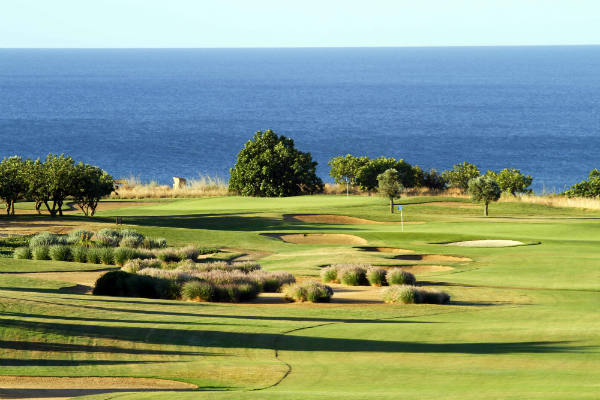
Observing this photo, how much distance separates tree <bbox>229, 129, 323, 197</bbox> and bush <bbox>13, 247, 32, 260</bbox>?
29341 mm

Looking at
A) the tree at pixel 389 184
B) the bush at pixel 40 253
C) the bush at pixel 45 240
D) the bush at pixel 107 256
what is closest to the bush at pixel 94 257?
the bush at pixel 107 256

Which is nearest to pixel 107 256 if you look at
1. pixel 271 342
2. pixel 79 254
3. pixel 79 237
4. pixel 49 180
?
pixel 79 254

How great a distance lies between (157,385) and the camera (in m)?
11.9

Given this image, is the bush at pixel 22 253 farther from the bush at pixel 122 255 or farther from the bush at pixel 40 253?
the bush at pixel 122 255

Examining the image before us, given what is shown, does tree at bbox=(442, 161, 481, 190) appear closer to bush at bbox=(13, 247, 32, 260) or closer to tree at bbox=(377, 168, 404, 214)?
tree at bbox=(377, 168, 404, 214)

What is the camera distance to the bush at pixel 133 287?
21.2m

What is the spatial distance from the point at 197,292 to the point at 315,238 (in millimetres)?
15008

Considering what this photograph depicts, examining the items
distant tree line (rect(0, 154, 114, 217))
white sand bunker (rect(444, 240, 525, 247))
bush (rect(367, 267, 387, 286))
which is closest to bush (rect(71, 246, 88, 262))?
distant tree line (rect(0, 154, 114, 217))

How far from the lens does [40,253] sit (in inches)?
1109

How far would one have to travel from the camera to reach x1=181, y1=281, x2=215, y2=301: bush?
2117 cm

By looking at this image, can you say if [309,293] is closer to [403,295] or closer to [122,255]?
[403,295]

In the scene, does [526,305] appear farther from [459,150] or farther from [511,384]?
[459,150]

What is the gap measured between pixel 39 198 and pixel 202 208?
11706mm

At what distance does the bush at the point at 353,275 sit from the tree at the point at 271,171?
32.3 metres
